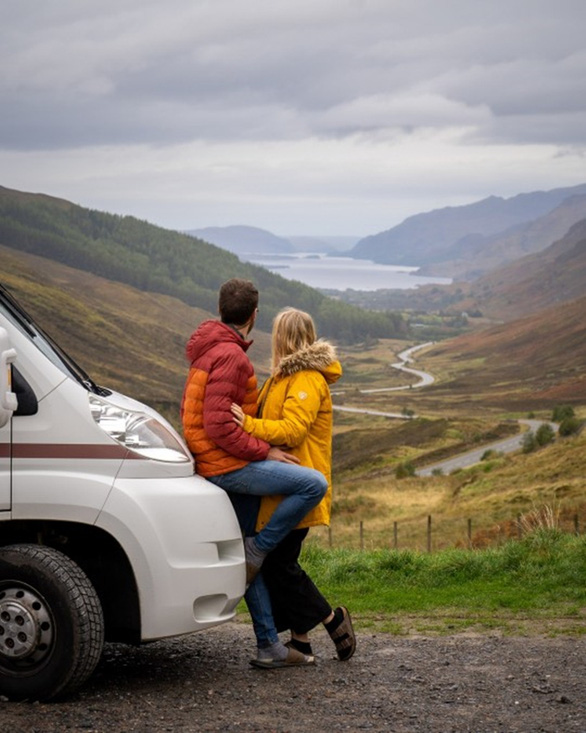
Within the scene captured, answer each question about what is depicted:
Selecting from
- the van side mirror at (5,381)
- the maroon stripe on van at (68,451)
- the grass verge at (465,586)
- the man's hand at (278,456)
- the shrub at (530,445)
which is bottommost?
the shrub at (530,445)

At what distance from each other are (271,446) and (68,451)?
1370 mm

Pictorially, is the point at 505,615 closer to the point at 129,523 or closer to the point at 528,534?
the point at 528,534

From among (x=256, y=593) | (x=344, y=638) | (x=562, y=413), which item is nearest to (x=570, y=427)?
(x=562, y=413)

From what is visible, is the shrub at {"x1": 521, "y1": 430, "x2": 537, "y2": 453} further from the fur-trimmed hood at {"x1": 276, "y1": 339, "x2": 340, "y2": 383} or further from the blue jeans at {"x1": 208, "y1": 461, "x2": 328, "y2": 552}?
the blue jeans at {"x1": 208, "y1": 461, "x2": 328, "y2": 552}

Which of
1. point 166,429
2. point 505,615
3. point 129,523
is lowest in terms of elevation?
point 505,615

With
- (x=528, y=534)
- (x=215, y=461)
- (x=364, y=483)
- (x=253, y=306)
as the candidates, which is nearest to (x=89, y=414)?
(x=215, y=461)

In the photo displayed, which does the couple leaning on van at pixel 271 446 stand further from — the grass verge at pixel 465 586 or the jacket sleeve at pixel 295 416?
the grass verge at pixel 465 586

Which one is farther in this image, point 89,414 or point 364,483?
point 364,483

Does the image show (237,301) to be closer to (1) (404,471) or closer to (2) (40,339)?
(2) (40,339)

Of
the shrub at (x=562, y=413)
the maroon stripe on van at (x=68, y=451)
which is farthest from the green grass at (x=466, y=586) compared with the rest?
the shrub at (x=562, y=413)

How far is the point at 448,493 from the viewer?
2842 inches

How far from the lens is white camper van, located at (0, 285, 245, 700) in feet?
19.6

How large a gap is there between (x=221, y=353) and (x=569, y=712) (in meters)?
2.89

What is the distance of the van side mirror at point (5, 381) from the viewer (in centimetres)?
578
